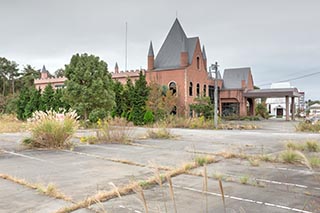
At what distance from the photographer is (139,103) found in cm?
2864

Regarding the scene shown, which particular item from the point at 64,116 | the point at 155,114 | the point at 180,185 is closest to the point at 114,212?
the point at 180,185

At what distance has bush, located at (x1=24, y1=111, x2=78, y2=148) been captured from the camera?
9.77 metres

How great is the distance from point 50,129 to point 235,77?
39.6 m

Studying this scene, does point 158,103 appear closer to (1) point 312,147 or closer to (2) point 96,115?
(2) point 96,115

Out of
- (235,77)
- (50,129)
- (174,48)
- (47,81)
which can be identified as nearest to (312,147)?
(50,129)

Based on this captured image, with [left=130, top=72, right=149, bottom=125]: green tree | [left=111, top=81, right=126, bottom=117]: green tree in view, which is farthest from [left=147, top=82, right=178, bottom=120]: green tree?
[left=111, top=81, right=126, bottom=117]: green tree

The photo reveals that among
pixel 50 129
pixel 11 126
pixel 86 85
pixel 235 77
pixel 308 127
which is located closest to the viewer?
pixel 50 129

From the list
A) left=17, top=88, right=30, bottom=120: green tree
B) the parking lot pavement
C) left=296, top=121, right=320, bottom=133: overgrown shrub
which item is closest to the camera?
the parking lot pavement

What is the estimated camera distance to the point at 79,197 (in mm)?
4344

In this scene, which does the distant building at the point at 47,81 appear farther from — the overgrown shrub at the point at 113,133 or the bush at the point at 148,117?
the overgrown shrub at the point at 113,133

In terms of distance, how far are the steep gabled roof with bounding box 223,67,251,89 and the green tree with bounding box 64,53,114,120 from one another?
2600cm

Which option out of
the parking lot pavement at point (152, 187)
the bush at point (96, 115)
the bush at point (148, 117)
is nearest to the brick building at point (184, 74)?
the bush at point (148, 117)

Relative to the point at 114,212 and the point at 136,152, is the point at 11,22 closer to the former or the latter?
the point at 136,152

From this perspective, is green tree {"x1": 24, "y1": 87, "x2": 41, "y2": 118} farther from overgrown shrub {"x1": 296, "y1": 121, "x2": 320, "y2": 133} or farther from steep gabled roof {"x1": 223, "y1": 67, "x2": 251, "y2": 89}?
steep gabled roof {"x1": 223, "y1": 67, "x2": 251, "y2": 89}
